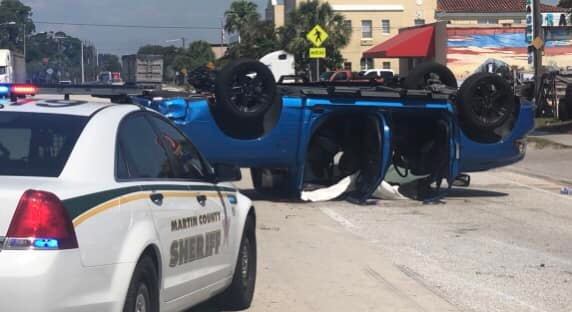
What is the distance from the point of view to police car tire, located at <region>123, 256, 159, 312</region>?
5.54 m

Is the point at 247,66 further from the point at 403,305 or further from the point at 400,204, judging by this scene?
the point at 403,305

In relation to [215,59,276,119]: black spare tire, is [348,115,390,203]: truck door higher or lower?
lower

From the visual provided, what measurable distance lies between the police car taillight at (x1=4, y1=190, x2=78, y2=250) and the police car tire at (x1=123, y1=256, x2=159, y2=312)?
0.68 m

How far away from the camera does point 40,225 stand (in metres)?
4.88

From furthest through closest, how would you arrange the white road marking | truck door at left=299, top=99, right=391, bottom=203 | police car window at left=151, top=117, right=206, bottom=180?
truck door at left=299, top=99, right=391, bottom=203, the white road marking, police car window at left=151, top=117, right=206, bottom=180

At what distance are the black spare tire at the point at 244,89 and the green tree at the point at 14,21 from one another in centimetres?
8651

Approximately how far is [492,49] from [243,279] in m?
48.4

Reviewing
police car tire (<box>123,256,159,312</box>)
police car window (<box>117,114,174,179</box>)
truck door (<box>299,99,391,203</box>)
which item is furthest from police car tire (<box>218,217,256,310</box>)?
truck door (<box>299,99,391,203</box>)

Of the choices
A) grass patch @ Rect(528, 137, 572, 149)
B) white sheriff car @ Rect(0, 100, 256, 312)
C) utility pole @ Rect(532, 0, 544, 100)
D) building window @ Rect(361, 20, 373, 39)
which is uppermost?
building window @ Rect(361, 20, 373, 39)

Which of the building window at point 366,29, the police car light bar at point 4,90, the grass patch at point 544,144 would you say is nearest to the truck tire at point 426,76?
the police car light bar at point 4,90

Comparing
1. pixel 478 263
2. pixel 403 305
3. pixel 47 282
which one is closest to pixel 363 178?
pixel 478 263

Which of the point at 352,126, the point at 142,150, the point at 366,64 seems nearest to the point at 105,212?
the point at 142,150

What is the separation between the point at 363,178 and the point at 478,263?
231 inches

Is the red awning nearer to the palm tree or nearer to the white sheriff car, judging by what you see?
the palm tree
